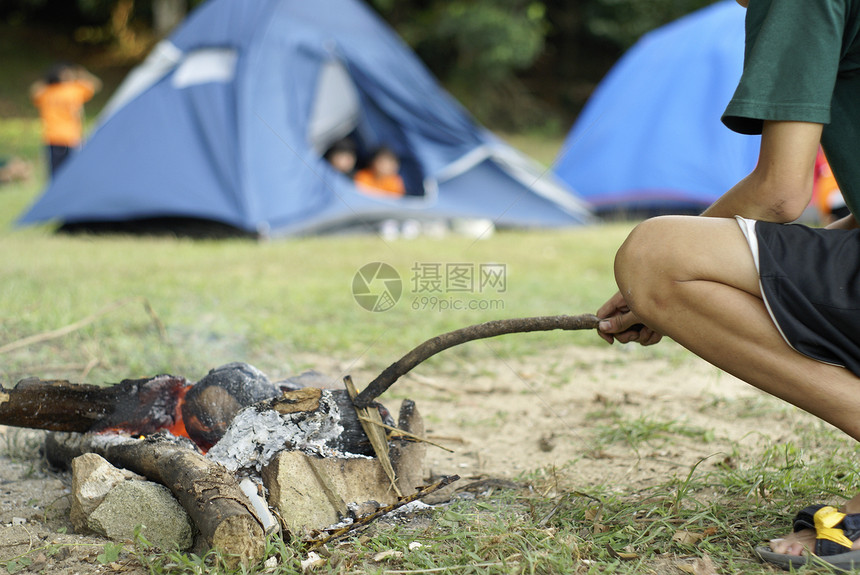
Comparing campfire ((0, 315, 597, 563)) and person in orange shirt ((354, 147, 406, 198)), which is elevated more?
campfire ((0, 315, 597, 563))

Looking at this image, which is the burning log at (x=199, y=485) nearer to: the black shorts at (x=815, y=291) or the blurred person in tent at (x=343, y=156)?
the black shorts at (x=815, y=291)

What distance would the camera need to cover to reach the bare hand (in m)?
1.75

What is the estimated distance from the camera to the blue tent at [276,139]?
635 cm

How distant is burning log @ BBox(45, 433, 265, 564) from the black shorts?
1.07 m

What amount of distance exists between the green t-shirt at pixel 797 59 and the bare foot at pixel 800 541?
710 mm

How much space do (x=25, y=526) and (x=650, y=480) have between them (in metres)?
1.47

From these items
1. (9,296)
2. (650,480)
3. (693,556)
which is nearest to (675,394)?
(650,480)

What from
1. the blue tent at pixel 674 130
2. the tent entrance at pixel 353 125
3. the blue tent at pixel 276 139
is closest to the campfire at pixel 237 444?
the blue tent at pixel 276 139

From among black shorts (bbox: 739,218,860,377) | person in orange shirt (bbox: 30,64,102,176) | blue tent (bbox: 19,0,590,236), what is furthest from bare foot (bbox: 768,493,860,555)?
person in orange shirt (bbox: 30,64,102,176)

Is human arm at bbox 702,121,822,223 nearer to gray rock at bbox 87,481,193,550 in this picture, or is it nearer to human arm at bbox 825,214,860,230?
human arm at bbox 825,214,860,230

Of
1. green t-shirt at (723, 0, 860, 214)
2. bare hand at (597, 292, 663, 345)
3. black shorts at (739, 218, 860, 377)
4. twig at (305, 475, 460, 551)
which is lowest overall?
twig at (305, 475, 460, 551)

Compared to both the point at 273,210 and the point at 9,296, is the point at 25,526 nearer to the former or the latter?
the point at 9,296

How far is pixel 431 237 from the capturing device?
6633 millimetres

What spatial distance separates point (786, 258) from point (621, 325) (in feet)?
1.31
